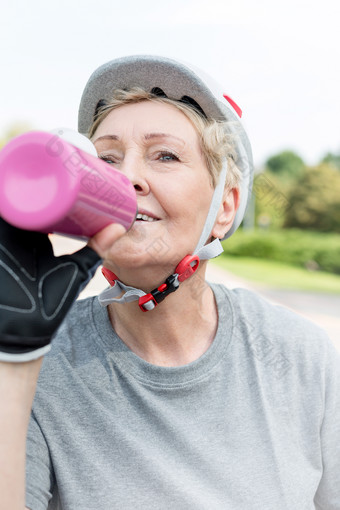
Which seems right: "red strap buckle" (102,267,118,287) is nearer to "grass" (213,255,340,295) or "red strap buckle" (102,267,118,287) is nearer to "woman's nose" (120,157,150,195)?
"woman's nose" (120,157,150,195)

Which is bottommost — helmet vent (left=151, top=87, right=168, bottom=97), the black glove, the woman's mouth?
the woman's mouth

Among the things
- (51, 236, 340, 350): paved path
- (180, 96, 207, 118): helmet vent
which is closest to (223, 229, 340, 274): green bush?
(51, 236, 340, 350): paved path

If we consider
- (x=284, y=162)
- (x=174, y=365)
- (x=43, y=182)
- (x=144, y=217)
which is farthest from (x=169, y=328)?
(x=284, y=162)

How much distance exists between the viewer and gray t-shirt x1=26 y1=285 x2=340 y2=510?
6.23ft

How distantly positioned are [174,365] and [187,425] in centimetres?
27

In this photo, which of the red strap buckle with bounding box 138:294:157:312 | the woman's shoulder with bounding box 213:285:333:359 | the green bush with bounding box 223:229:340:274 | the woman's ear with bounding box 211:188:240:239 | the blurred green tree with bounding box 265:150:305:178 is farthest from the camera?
the blurred green tree with bounding box 265:150:305:178

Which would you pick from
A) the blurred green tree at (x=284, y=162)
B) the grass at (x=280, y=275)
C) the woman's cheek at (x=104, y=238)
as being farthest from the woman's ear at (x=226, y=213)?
the blurred green tree at (x=284, y=162)

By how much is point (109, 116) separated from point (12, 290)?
3.45ft

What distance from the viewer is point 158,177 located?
6.71ft

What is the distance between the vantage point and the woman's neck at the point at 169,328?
87.7 inches

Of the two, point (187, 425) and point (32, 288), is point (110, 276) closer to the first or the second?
point (187, 425)

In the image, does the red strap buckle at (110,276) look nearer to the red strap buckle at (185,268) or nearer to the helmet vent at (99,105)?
the red strap buckle at (185,268)

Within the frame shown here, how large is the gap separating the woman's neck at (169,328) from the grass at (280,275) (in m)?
16.6

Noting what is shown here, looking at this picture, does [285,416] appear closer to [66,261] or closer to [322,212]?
[66,261]
